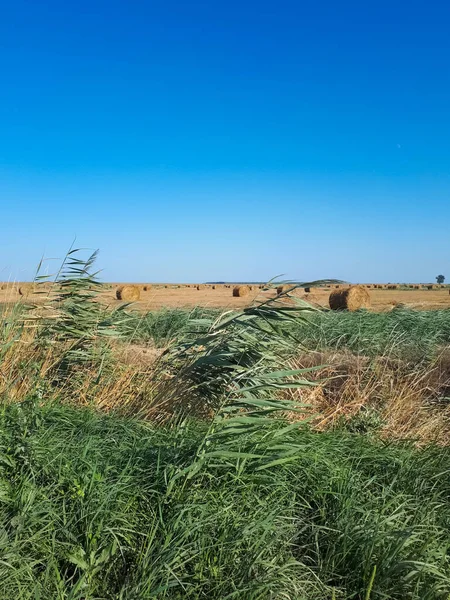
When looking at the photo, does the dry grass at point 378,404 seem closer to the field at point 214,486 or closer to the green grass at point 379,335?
the field at point 214,486

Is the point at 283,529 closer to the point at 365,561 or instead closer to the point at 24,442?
the point at 365,561

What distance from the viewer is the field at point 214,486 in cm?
256

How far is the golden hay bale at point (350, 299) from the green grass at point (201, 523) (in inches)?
665

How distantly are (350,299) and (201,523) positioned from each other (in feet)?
59.5

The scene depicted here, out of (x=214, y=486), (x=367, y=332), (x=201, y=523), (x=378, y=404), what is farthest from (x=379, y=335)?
(x=201, y=523)

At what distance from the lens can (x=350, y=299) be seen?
20172mm

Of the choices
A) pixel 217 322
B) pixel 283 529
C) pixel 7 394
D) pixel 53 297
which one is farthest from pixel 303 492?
pixel 53 297

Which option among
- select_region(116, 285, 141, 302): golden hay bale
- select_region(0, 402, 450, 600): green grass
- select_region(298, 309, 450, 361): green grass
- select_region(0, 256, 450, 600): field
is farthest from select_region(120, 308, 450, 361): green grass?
select_region(116, 285, 141, 302): golden hay bale

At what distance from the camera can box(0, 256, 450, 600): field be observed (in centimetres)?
256

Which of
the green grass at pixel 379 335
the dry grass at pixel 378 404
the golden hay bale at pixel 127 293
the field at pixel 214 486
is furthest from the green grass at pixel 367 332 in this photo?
the golden hay bale at pixel 127 293

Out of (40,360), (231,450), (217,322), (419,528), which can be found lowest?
(419,528)

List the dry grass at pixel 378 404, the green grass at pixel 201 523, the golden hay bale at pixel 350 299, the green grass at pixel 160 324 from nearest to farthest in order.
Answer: the green grass at pixel 201 523
the dry grass at pixel 378 404
the green grass at pixel 160 324
the golden hay bale at pixel 350 299

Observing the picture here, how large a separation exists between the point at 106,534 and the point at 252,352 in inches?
70.3

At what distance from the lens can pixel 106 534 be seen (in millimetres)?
2736
